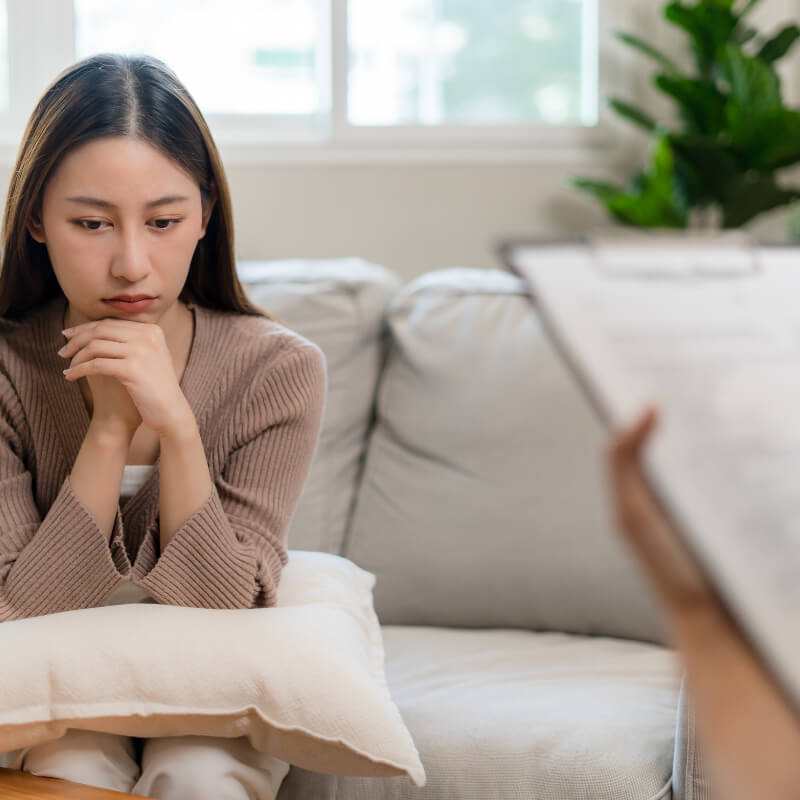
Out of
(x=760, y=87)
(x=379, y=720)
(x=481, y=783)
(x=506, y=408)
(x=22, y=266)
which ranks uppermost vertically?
(x=760, y=87)

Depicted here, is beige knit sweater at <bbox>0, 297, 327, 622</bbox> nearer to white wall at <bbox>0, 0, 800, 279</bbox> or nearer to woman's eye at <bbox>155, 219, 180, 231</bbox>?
woman's eye at <bbox>155, 219, 180, 231</bbox>

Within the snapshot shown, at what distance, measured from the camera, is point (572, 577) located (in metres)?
1.40

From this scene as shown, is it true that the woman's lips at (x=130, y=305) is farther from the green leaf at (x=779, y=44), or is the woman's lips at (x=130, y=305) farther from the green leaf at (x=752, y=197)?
the green leaf at (x=779, y=44)

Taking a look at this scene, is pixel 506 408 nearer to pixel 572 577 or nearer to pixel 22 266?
pixel 572 577

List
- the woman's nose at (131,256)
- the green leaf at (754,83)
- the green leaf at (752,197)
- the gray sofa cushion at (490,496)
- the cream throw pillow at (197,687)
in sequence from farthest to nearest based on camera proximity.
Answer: the green leaf at (752,197)
the green leaf at (754,83)
the gray sofa cushion at (490,496)
the woman's nose at (131,256)
the cream throw pillow at (197,687)

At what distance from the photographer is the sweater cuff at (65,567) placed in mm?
1023

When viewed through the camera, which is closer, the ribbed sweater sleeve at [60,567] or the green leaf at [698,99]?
the ribbed sweater sleeve at [60,567]

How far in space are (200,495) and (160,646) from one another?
17 centimetres

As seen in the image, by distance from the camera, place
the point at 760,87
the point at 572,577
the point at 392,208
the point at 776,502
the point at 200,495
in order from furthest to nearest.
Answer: the point at 392,208 → the point at 760,87 → the point at 572,577 → the point at 200,495 → the point at 776,502

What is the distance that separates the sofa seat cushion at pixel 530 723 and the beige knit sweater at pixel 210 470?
0.25 metres

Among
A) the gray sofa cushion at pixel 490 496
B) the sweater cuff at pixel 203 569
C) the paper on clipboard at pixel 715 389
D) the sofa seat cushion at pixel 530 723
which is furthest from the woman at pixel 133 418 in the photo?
the paper on clipboard at pixel 715 389

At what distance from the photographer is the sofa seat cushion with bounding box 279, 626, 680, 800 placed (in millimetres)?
1055

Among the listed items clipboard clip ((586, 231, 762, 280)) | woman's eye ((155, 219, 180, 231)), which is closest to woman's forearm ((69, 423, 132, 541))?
woman's eye ((155, 219, 180, 231))

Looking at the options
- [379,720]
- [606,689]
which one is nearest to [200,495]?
[379,720]
